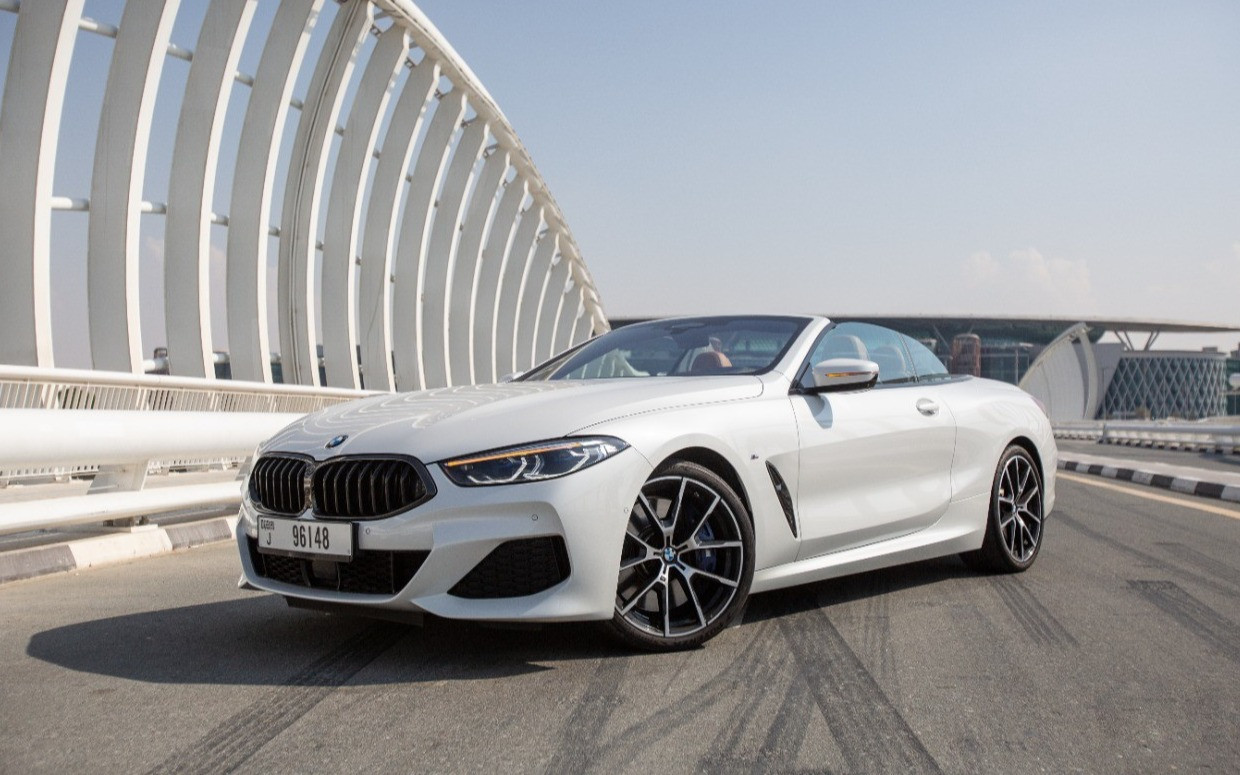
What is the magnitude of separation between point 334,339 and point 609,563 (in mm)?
13115

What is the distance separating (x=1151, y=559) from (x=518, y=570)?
14.7ft

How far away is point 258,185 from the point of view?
43.9 feet

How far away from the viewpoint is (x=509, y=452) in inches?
146

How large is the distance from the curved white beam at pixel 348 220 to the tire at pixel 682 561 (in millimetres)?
12588

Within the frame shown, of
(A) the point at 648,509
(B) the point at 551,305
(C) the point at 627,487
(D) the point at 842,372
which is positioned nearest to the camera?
(C) the point at 627,487

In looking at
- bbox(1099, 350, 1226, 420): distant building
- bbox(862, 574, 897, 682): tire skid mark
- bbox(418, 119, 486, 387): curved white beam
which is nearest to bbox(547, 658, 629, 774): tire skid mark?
bbox(862, 574, 897, 682): tire skid mark

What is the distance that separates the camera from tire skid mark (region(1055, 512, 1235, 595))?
5.62m

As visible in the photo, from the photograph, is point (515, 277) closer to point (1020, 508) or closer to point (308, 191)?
point (308, 191)

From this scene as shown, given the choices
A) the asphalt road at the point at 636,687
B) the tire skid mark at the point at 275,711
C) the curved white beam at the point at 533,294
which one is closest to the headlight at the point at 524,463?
the asphalt road at the point at 636,687

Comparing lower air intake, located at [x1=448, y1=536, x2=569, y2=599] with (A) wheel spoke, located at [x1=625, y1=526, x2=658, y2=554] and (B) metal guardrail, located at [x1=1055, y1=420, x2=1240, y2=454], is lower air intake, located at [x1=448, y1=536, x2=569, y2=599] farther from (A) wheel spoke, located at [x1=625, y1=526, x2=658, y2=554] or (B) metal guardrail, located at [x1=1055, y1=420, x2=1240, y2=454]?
(B) metal guardrail, located at [x1=1055, y1=420, x2=1240, y2=454]

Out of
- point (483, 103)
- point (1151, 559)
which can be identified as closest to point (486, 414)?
point (1151, 559)

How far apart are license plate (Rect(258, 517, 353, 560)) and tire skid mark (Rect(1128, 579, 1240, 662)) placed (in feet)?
10.1

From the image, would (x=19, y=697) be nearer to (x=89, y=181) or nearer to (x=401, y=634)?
(x=401, y=634)

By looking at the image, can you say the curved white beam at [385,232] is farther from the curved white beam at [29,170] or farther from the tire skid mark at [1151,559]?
the tire skid mark at [1151,559]
